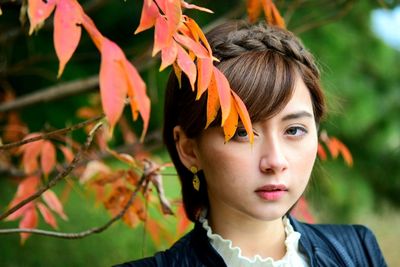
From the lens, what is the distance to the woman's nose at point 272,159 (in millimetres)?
1233

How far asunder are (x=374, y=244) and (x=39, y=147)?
95 centimetres

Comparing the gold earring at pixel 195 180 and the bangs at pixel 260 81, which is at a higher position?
the bangs at pixel 260 81

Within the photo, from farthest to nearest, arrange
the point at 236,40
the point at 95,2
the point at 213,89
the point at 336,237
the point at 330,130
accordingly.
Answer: the point at 330,130 < the point at 95,2 < the point at 336,237 < the point at 236,40 < the point at 213,89

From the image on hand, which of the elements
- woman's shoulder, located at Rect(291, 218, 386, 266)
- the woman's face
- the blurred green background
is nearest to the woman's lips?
the woman's face

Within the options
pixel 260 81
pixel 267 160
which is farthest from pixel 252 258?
pixel 260 81

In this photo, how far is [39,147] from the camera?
6.08 feet

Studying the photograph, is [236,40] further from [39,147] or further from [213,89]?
[39,147]

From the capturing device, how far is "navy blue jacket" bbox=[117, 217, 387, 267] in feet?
4.55

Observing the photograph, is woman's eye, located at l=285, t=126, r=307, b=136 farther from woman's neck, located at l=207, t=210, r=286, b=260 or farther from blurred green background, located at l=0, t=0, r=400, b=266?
blurred green background, located at l=0, t=0, r=400, b=266

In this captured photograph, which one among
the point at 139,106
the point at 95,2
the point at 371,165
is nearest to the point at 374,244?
the point at 139,106

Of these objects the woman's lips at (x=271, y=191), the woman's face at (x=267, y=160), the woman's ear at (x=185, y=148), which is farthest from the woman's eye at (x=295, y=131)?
the woman's ear at (x=185, y=148)

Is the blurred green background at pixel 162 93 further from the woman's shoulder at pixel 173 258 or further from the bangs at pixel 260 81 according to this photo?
the woman's shoulder at pixel 173 258

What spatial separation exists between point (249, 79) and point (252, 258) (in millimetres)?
389

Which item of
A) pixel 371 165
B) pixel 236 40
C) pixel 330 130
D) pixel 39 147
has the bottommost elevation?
pixel 371 165
